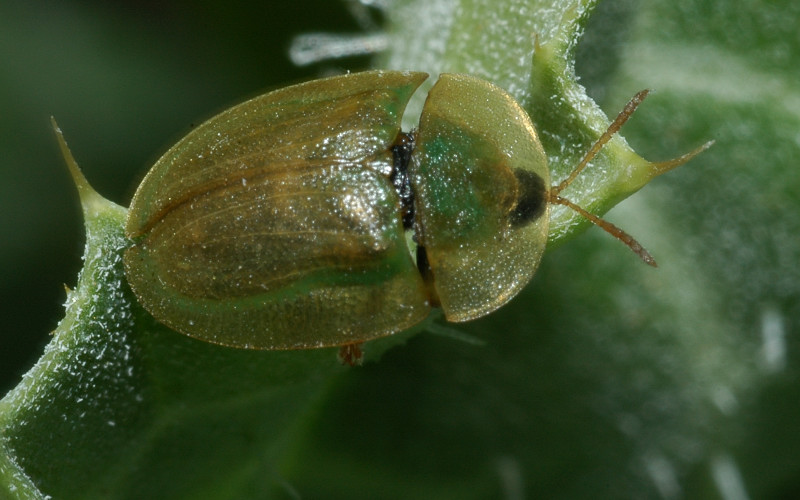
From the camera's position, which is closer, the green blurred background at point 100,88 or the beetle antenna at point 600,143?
the beetle antenna at point 600,143

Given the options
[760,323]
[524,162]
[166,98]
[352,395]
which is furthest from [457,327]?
[166,98]

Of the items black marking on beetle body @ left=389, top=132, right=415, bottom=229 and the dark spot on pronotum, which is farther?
black marking on beetle body @ left=389, top=132, right=415, bottom=229

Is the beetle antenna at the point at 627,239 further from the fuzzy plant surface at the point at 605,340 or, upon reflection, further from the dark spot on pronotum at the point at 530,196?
the fuzzy plant surface at the point at 605,340

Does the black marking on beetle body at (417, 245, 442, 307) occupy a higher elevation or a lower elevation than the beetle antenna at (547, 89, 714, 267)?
lower

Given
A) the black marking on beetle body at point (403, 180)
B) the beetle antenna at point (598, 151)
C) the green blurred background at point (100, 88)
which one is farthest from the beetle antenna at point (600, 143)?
the green blurred background at point (100, 88)

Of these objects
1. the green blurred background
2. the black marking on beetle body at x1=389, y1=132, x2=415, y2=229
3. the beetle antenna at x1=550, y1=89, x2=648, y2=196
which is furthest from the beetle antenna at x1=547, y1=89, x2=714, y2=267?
the green blurred background

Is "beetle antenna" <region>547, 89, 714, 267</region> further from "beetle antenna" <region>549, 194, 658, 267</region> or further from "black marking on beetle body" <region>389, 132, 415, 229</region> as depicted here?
"black marking on beetle body" <region>389, 132, 415, 229</region>

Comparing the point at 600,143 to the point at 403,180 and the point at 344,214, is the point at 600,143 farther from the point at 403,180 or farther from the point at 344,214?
the point at 344,214
